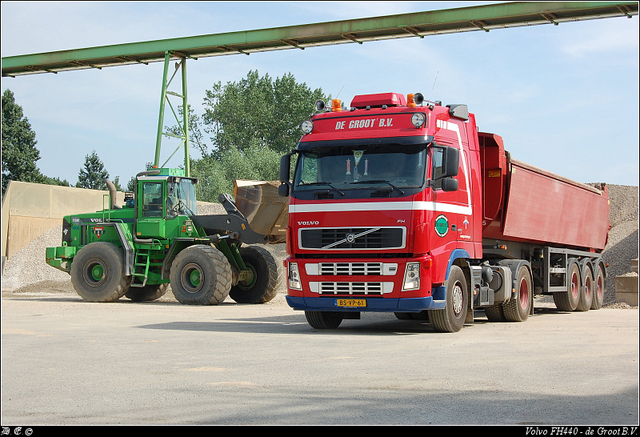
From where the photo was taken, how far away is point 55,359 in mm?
9781

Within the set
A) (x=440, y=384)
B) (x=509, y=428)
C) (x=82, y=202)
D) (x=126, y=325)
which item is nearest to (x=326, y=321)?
(x=126, y=325)

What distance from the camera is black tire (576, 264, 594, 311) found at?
67.0 feet

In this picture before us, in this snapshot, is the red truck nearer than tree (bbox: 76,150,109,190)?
Yes

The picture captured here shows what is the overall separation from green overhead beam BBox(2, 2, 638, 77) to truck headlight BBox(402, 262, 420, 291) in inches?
587

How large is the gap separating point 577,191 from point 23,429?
16.8m

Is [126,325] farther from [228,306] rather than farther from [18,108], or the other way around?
[18,108]

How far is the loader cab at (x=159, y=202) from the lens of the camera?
2222 cm

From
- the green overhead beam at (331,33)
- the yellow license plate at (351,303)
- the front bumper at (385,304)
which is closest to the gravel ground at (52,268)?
the green overhead beam at (331,33)

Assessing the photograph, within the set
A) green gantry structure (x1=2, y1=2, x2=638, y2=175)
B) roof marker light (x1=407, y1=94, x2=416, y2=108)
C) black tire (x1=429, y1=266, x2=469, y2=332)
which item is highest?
green gantry structure (x1=2, y1=2, x2=638, y2=175)

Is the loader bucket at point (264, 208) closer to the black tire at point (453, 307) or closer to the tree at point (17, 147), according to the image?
the black tire at point (453, 307)

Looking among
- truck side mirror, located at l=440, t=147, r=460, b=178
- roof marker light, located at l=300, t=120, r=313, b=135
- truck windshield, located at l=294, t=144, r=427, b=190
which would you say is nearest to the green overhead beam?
roof marker light, located at l=300, t=120, r=313, b=135

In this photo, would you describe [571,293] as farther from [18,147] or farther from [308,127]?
[18,147]

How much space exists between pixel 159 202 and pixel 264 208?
304 cm

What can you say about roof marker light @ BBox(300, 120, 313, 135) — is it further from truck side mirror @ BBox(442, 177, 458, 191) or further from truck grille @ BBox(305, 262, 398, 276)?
truck side mirror @ BBox(442, 177, 458, 191)
